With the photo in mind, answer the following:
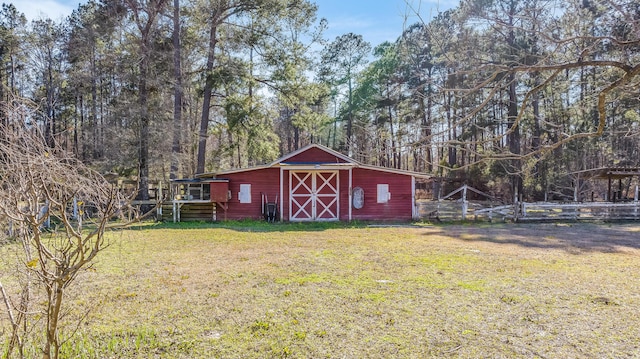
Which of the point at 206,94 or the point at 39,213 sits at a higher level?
the point at 206,94

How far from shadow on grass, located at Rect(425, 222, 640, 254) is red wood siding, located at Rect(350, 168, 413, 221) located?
1973 millimetres

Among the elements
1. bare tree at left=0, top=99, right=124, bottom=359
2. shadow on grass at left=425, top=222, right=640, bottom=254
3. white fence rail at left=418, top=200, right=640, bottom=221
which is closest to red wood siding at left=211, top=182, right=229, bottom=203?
shadow on grass at left=425, top=222, right=640, bottom=254

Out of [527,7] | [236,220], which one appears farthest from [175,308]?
[236,220]

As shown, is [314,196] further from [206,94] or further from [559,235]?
[206,94]

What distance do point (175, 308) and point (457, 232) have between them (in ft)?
31.4

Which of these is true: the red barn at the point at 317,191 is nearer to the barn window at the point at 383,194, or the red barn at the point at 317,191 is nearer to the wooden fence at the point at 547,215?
the barn window at the point at 383,194

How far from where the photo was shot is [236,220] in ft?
48.0

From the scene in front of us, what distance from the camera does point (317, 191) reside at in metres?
14.8

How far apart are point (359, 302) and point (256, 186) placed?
1076cm

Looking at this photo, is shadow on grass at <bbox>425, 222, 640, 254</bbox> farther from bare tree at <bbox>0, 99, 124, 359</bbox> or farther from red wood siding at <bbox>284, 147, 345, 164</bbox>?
bare tree at <bbox>0, 99, 124, 359</bbox>

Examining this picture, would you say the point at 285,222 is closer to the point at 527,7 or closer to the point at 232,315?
the point at 232,315

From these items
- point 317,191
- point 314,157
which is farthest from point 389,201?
point 314,157

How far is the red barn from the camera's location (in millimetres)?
14672

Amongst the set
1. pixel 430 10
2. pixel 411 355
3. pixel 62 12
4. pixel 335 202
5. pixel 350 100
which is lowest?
pixel 411 355
